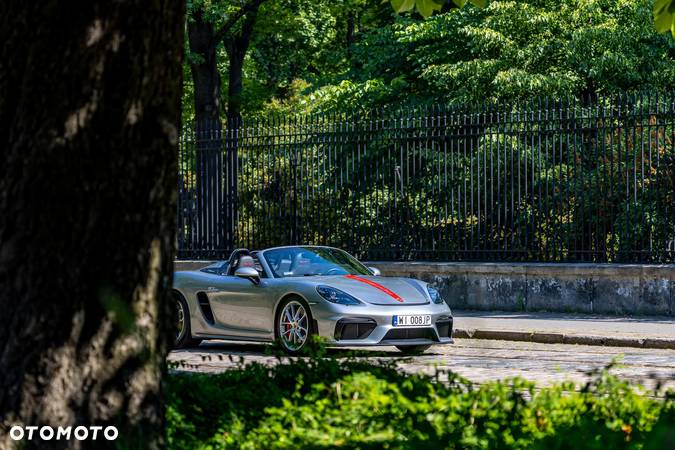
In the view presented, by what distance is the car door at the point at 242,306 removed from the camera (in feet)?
44.1

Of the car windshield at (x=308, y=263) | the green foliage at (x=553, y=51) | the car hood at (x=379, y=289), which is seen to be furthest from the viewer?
the green foliage at (x=553, y=51)

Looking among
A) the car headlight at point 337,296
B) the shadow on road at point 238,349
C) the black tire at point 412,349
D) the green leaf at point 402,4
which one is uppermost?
the green leaf at point 402,4

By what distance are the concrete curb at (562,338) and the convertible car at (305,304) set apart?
1.97m

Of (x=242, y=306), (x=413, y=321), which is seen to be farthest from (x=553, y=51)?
(x=413, y=321)

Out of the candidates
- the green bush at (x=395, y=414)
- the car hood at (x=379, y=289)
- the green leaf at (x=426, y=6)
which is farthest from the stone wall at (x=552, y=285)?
the green bush at (x=395, y=414)

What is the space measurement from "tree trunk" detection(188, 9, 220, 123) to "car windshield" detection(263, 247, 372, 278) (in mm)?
19109

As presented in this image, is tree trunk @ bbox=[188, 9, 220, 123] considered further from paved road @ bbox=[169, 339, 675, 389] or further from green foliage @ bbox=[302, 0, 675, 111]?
paved road @ bbox=[169, 339, 675, 389]

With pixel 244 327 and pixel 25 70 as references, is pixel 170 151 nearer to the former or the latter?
pixel 25 70

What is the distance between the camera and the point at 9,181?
206 inches

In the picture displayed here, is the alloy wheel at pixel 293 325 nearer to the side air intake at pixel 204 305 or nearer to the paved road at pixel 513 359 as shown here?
the paved road at pixel 513 359

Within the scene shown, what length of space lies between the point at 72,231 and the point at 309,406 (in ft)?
5.21

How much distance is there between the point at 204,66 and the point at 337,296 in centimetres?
2226

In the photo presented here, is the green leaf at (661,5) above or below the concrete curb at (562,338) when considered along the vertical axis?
above

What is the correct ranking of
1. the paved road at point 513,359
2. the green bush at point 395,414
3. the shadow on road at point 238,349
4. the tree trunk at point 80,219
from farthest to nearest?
1. the shadow on road at point 238,349
2. the paved road at point 513,359
3. the tree trunk at point 80,219
4. the green bush at point 395,414
